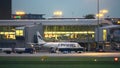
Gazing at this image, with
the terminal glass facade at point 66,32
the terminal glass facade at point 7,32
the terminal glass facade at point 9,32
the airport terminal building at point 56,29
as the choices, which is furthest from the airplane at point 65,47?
the terminal glass facade at point 66,32

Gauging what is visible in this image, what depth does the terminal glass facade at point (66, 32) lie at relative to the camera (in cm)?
9012

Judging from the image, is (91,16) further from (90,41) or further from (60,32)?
(90,41)

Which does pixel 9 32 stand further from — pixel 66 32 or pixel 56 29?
pixel 66 32

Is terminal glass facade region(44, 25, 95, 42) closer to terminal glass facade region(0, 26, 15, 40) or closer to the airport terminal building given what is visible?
the airport terminal building

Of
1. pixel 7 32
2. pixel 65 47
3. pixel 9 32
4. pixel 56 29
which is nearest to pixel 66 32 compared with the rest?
pixel 56 29

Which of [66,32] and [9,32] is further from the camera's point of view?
[66,32]

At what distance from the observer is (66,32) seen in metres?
93.0

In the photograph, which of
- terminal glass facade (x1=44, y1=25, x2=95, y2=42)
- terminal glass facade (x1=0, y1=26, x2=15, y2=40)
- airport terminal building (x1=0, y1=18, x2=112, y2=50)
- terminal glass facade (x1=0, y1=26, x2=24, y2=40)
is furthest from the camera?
terminal glass facade (x1=44, y1=25, x2=95, y2=42)

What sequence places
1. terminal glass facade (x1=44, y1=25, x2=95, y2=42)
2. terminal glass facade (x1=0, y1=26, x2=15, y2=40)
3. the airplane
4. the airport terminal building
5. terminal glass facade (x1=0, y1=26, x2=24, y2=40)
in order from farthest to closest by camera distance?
terminal glass facade (x1=44, y1=25, x2=95, y2=42) < the airport terminal building < terminal glass facade (x1=0, y1=26, x2=15, y2=40) < terminal glass facade (x1=0, y1=26, x2=24, y2=40) < the airplane

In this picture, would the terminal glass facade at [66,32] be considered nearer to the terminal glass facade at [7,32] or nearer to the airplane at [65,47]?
the terminal glass facade at [7,32]

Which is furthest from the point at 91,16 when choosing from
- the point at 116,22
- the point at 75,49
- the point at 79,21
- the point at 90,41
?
the point at 75,49

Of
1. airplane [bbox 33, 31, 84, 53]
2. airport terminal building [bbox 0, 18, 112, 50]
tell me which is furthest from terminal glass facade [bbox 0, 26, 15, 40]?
airplane [bbox 33, 31, 84, 53]

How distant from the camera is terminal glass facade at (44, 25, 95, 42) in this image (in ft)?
296

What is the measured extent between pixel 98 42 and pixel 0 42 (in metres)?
18.4
